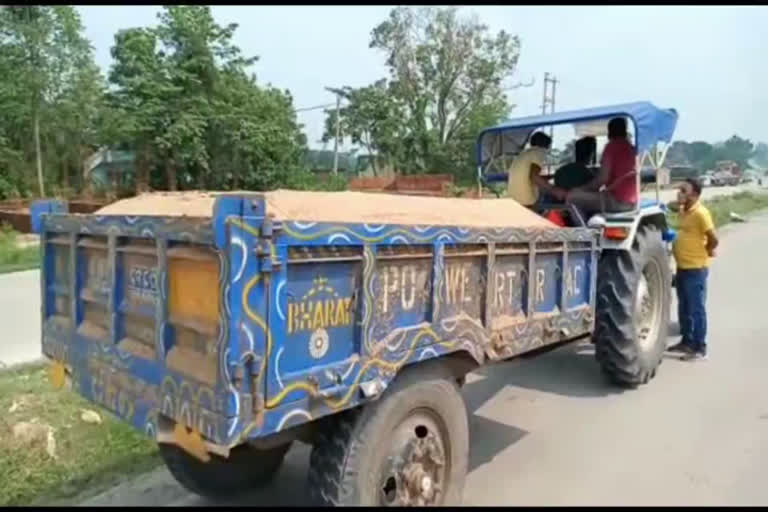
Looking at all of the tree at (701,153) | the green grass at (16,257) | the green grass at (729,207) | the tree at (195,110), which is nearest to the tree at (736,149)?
the tree at (701,153)

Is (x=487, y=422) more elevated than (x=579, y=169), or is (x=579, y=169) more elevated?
(x=579, y=169)

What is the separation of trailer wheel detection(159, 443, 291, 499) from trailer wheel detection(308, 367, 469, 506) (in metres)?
0.82

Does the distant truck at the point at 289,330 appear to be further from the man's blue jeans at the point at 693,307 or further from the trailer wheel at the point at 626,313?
the man's blue jeans at the point at 693,307

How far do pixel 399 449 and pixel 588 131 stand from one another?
4.48m

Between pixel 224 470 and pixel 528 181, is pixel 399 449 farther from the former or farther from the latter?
pixel 528 181

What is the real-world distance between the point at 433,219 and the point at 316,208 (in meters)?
0.75

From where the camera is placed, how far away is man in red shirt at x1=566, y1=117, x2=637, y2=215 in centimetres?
531

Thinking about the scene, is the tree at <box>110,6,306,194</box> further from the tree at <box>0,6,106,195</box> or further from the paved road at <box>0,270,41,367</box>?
the paved road at <box>0,270,41,367</box>

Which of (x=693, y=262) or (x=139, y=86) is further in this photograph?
(x=139, y=86)

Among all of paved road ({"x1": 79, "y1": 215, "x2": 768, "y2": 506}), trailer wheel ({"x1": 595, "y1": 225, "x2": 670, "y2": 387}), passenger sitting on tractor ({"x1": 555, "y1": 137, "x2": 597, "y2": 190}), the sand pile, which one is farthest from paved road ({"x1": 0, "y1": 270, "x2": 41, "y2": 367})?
passenger sitting on tractor ({"x1": 555, "y1": 137, "x2": 597, "y2": 190})

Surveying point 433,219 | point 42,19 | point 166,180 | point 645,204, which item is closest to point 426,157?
point 166,180

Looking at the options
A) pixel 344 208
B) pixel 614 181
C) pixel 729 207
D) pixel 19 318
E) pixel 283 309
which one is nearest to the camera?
pixel 283 309

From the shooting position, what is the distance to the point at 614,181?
17.7 ft

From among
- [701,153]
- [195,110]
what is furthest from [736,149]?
[195,110]
